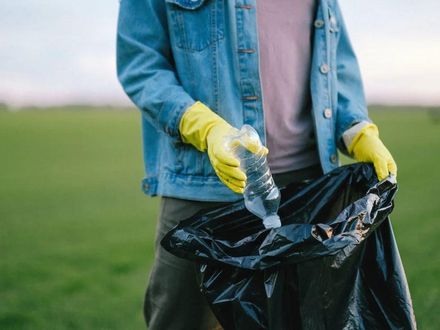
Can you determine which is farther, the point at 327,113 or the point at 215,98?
the point at 327,113

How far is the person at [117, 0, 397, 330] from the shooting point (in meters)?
1.71

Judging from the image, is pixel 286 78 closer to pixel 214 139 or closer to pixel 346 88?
pixel 346 88

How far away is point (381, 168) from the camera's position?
5.80 ft

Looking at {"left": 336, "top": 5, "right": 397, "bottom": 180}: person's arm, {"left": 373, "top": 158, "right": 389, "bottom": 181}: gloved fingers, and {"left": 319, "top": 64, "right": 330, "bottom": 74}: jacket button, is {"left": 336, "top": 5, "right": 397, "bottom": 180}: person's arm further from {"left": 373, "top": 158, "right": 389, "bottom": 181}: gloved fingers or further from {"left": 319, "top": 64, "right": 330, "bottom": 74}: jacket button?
{"left": 319, "top": 64, "right": 330, "bottom": 74}: jacket button

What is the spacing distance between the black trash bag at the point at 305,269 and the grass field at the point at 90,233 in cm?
164

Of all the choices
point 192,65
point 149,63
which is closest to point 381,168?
point 192,65

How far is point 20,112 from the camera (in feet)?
58.6

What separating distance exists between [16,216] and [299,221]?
4746 mm

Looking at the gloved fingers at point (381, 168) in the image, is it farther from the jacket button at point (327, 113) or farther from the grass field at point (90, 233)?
the grass field at point (90, 233)

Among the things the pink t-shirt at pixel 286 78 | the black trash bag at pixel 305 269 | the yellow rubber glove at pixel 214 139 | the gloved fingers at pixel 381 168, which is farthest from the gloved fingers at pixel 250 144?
the gloved fingers at pixel 381 168

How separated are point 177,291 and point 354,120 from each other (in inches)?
32.3

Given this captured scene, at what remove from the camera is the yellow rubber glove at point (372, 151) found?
1.77m

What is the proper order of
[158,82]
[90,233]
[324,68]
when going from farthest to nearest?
1. [90,233]
2. [324,68]
3. [158,82]

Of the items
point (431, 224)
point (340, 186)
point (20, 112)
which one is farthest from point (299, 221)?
point (20, 112)
